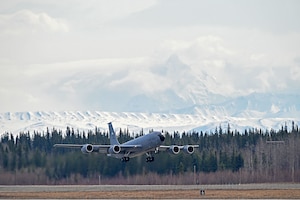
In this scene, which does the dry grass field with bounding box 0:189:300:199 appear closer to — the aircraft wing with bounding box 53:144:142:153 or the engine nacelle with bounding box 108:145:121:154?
the aircraft wing with bounding box 53:144:142:153

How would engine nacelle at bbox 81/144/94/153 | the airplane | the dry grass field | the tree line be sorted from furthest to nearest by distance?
engine nacelle at bbox 81/144/94/153
the tree line
the airplane
the dry grass field

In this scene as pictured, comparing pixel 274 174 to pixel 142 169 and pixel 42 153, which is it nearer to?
pixel 142 169

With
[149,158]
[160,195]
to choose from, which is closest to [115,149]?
[149,158]

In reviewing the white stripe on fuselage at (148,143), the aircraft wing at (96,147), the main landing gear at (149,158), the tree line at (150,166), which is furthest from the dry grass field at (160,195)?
the main landing gear at (149,158)

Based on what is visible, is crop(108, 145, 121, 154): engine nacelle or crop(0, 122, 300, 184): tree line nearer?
crop(0, 122, 300, 184): tree line

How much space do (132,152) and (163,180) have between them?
52.0 feet

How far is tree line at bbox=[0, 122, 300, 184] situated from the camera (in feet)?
468

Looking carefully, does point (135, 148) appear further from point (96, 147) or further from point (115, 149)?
point (96, 147)

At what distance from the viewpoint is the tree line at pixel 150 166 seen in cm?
14250

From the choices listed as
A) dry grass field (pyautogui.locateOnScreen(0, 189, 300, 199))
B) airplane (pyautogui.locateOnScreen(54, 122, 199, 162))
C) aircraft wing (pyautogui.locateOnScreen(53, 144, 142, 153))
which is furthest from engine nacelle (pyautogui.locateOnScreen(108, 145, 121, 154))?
dry grass field (pyautogui.locateOnScreen(0, 189, 300, 199))

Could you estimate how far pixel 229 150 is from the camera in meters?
192

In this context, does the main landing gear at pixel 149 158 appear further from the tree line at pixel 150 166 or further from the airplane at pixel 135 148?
the tree line at pixel 150 166

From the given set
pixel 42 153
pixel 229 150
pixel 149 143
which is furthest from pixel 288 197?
pixel 229 150

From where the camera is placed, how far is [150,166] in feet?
512
